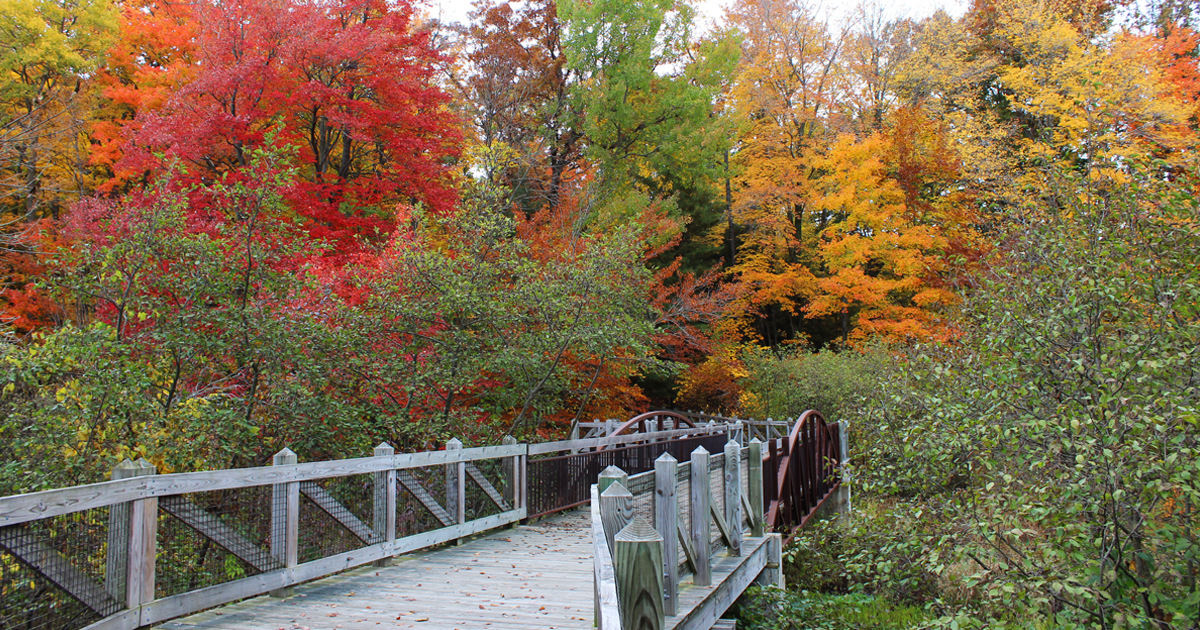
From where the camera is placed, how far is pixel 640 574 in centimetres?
302

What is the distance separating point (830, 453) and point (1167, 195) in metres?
10.1

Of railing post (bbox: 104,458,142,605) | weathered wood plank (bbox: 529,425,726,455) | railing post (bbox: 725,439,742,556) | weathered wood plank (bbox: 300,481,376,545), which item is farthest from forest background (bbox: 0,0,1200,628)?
railing post (bbox: 104,458,142,605)

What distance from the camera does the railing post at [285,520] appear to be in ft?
18.7

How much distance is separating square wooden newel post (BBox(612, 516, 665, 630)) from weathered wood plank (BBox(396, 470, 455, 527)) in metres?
4.59

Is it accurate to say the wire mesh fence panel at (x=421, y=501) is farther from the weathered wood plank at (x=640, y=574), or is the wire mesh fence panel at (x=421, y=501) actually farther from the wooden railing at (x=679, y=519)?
the weathered wood plank at (x=640, y=574)

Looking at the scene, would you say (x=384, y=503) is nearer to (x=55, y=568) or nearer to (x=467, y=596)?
(x=467, y=596)

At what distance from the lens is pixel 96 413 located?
6.11m

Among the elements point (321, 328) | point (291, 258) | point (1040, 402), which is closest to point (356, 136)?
point (291, 258)

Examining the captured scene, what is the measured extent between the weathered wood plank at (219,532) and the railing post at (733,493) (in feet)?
12.4

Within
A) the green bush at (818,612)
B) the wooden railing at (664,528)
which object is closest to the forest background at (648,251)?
the green bush at (818,612)

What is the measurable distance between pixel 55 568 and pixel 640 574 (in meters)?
3.16

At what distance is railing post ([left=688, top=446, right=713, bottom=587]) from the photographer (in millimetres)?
5914

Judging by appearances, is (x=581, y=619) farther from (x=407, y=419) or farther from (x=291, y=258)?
(x=291, y=258)

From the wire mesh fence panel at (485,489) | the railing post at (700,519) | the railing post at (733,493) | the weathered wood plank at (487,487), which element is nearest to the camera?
the railing post at (700,519)
